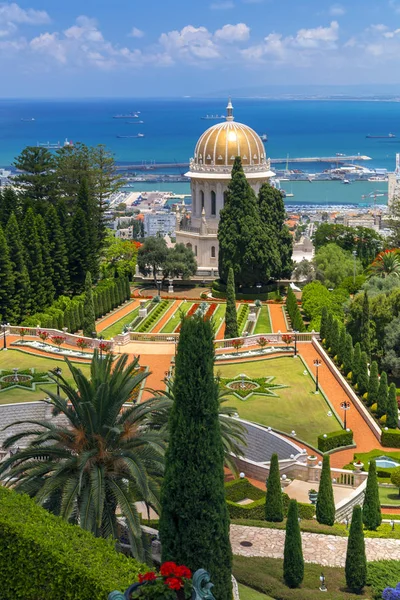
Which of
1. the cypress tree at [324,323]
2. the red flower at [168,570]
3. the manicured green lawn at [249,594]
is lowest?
the manicured green lawn at [249,594]

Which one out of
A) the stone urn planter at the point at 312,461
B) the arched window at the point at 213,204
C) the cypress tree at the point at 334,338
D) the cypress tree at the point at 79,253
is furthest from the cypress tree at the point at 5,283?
the arched window at the point at 213,204

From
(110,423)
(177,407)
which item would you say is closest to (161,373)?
(110,423)

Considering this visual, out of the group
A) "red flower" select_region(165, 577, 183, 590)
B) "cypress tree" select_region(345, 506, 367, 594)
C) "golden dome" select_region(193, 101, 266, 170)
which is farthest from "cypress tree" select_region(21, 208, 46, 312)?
"red flower" select_region(165, 577, 183, 590)

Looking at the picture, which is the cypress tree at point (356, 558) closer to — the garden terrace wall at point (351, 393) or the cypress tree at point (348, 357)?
the garden terrace wall at point (351, 393)

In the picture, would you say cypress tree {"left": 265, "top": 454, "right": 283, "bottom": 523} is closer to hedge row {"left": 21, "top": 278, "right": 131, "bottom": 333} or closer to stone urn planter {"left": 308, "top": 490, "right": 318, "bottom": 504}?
stone urn planter {"left": 308, "top": 490, "right": 318, "bottom": 504}

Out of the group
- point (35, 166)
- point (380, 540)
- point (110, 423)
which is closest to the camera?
point (110, 423)

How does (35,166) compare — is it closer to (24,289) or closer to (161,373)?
(24,289)

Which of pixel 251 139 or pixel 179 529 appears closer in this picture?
pixel 179 529
